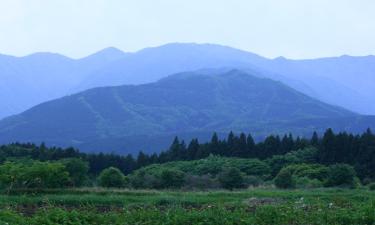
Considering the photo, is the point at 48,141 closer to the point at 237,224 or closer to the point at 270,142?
the point at 270,142

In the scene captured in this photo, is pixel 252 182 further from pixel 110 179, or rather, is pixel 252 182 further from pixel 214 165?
pixel 110 179

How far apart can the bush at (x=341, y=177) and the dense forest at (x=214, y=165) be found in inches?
2.3

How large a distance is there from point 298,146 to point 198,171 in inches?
434

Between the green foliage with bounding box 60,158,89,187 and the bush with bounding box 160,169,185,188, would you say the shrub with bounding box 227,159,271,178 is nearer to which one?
the bush with bounding box 160,169,185,188

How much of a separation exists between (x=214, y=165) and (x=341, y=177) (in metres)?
12.3

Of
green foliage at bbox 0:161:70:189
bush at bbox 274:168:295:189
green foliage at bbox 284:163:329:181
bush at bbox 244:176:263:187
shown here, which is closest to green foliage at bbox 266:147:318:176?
green foliage at bbox 284:163:329:181

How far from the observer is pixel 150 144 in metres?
143

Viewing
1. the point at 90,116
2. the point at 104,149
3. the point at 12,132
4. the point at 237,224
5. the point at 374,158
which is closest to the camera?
the point at 237,224

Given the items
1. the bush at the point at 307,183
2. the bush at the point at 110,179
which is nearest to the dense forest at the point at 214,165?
the bush at the point at 110,179

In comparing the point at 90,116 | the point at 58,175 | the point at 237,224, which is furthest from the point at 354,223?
the point at 90,116

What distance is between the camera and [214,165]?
44.6 metres

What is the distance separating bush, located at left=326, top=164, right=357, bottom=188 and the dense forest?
0.06 meters

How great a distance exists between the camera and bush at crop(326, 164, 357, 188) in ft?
112

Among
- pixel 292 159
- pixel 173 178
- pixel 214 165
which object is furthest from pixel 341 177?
pixel 214 165
